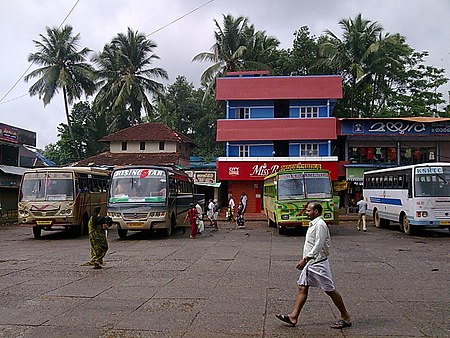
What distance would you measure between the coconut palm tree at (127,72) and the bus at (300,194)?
27356 millimetres

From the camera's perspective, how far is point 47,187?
20453 mm

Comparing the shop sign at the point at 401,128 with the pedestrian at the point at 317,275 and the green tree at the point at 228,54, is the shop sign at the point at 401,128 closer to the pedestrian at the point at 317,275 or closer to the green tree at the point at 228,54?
the green tree at the point at 228,54

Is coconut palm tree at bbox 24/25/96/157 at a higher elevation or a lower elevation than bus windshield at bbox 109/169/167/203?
higher

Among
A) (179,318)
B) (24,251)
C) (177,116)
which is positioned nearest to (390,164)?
(177,116)

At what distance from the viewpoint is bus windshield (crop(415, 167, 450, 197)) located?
1991 centimetres

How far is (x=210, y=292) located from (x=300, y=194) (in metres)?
11.5

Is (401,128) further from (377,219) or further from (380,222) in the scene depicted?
(380,222)

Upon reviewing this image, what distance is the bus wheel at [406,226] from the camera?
2125 cm

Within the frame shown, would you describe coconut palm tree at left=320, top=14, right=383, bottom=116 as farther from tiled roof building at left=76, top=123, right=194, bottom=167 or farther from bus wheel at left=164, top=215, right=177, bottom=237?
bus wheel at left=164, top=215, right=177, bottom=237

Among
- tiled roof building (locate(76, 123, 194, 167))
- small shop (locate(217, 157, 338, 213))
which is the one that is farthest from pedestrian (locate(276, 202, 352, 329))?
tiled roof building (locate(76, 123, 194, 167))

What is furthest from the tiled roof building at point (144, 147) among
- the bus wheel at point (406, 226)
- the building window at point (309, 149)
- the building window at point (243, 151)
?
the bus wheel at point (406, 226)

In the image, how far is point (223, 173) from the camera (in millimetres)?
36469

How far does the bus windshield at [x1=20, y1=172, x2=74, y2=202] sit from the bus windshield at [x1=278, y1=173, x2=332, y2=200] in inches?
324

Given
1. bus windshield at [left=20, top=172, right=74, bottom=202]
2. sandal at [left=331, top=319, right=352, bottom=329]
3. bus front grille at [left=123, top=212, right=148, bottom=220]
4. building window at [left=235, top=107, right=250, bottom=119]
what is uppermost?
building window at [left=235, top=107, right=250, bottom=119]
